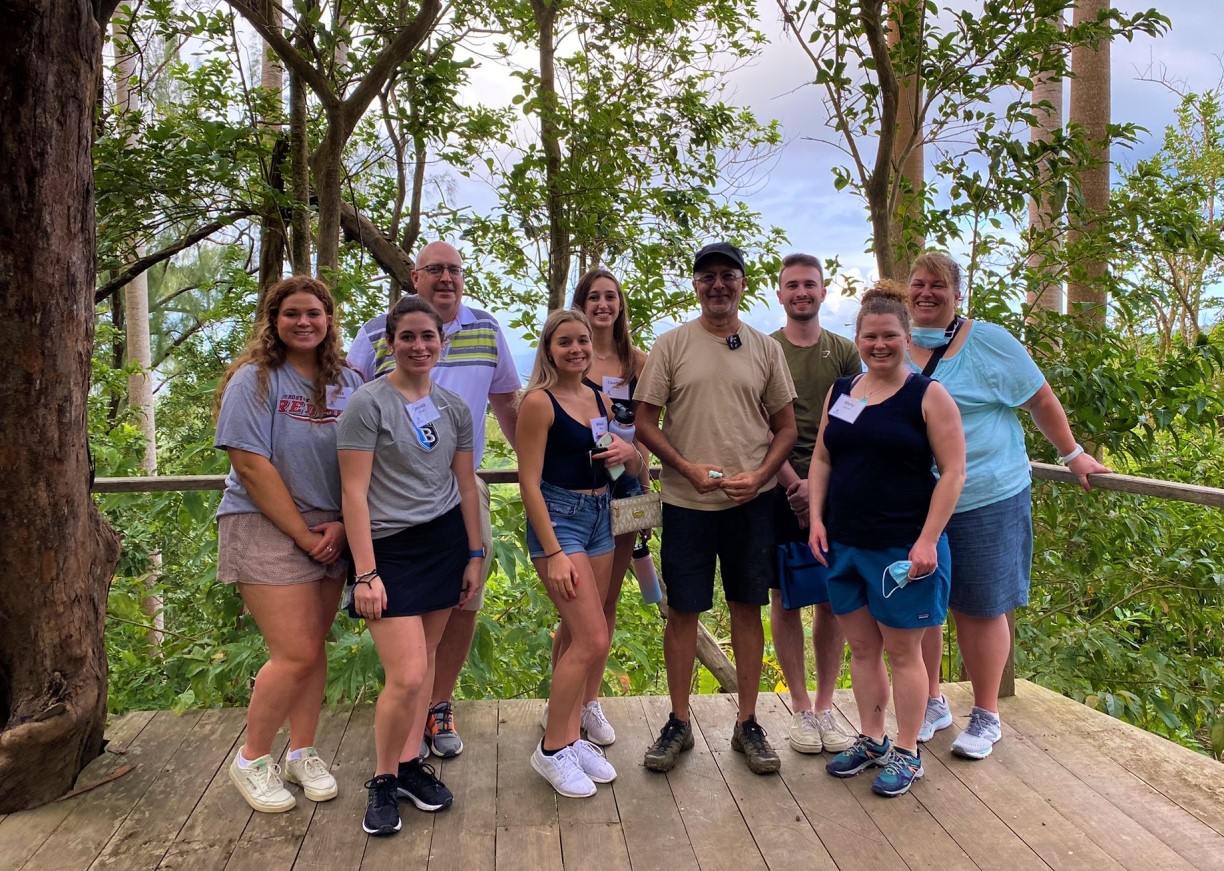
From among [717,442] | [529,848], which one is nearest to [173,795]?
[529,848]

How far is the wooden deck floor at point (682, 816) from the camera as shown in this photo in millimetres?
2176

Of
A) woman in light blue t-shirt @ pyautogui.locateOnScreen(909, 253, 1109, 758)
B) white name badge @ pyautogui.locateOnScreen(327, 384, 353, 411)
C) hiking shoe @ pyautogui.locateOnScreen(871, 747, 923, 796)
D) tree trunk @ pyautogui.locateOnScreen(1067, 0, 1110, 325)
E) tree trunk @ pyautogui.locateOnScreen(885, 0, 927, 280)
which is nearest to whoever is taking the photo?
white name badge @ pyautogui.locateOnScreen(327, 384, 353, 411)

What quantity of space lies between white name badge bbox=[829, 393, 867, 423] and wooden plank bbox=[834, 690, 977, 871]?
1.11m

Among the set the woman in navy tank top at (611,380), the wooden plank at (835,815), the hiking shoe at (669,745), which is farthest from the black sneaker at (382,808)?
the wooden plank at (835,815)

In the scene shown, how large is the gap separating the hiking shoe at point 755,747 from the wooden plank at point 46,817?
1936mm

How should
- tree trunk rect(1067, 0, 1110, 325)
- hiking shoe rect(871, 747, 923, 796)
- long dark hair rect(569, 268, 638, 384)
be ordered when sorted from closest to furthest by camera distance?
hiking shoe rect(871, 747, 923, 796), long dark hair rect(569, 268, 638, 384), tree trunk rect(1067, 0, 1110, 325)

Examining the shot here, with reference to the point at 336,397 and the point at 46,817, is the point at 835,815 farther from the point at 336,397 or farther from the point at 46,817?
the point at 46,817

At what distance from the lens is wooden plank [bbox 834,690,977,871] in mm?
2150

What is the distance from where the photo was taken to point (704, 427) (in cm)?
255

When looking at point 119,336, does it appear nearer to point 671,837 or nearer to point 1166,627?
point 671,837

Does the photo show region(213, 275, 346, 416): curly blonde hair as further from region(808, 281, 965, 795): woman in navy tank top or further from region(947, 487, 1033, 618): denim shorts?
region(947, 487, 1033, 618): denim shorts

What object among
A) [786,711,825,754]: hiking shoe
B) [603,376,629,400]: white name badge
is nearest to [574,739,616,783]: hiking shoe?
[786,711,825,754]: hiking shoe

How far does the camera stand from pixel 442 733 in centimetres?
278

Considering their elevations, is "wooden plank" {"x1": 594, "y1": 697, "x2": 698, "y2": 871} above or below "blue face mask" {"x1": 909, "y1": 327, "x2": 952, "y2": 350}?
Result: below
